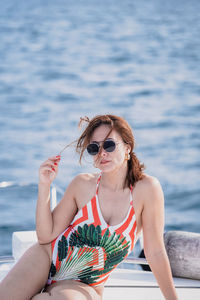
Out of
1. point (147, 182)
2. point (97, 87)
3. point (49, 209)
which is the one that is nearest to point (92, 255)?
point (49, 209)

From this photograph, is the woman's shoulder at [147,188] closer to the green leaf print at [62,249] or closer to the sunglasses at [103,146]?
the sunglasses at [103,146]

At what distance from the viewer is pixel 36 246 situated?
2.19 meters

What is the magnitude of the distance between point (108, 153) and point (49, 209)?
1.16ft

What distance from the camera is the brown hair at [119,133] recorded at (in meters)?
2.12

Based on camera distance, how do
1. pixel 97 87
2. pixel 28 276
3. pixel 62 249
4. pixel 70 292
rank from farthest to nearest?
pixel 97 87 → pixel 62 249 → pixel 28 276 → pixel 70 292

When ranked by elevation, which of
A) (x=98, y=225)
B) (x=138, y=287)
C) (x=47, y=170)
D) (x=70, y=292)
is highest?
(x=47, y=170)

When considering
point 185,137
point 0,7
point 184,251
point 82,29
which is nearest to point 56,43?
point 82,29

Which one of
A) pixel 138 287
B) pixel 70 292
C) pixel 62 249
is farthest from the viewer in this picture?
pixel 138 287

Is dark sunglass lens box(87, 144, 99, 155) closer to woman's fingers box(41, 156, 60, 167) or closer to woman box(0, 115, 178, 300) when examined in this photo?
woman box(0, 115, 178, 300)

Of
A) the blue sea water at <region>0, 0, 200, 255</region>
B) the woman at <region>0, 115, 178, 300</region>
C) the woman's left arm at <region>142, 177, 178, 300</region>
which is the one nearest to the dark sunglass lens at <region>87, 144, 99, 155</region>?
the woman at <region>0, 115, 178, 300</region>

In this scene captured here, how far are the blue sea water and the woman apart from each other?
6.67m

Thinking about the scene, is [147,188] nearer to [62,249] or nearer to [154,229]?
[154,229]

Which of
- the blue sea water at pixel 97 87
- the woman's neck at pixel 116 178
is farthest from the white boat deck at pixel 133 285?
the blue sea water at pixel 97 87

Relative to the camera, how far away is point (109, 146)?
81.2 inches
